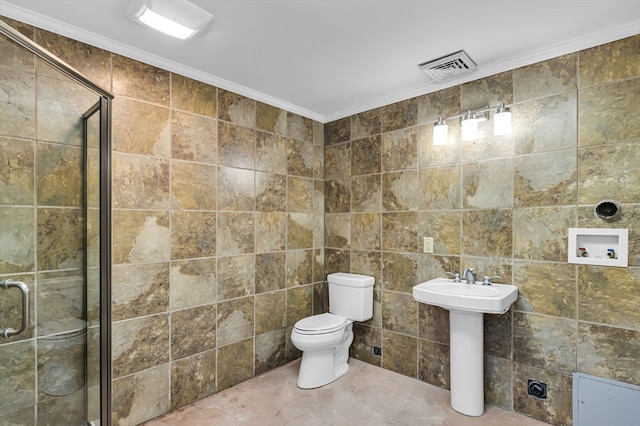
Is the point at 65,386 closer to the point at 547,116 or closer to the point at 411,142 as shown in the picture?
the point at 411,142

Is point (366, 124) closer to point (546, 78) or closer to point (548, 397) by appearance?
point (546, 78)

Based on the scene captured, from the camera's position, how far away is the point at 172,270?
2154mm

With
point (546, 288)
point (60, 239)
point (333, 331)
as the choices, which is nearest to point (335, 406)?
point (333, 331)

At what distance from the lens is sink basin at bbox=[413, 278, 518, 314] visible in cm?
181

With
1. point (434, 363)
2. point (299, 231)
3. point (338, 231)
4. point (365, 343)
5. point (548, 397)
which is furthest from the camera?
point (338, 231)

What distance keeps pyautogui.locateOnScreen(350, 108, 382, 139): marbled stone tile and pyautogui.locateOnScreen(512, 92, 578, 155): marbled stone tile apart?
1060 mm

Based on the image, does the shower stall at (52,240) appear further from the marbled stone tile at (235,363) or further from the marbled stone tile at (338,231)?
the marbled stone tile at (338,231)

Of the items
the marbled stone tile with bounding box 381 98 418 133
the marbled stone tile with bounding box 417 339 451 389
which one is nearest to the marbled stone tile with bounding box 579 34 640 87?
the marbled stone tile with bounding box 381 98 418 133

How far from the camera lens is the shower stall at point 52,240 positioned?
1413 millimetres

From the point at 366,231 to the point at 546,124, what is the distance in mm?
1527

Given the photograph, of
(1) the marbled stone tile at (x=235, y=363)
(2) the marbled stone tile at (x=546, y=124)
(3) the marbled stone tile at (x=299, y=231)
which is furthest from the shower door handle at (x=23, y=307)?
(2) the marbled stone tile at (x=546, y=124)

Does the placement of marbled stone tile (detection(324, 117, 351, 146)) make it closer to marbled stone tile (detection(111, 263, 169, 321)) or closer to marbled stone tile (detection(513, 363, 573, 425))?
marbled stone tile (detection(111, 263, 169, 321))

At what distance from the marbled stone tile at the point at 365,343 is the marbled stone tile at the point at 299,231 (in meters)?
0.89

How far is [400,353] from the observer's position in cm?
265
